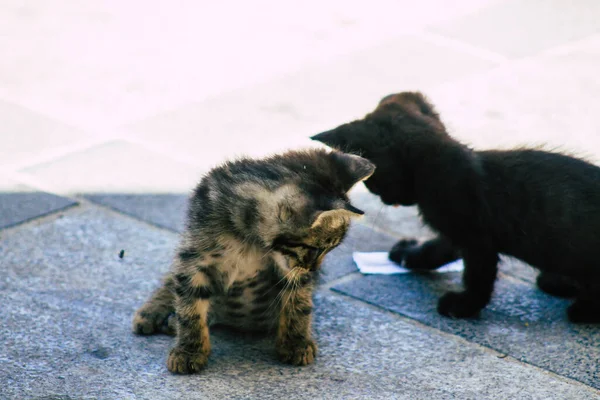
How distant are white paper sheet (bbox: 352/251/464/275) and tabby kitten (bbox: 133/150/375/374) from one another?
97 centimetres

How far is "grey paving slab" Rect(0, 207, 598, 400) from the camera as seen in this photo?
329cm

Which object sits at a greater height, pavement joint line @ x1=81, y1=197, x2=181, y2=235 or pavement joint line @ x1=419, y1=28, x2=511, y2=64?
pavement joint line @ x1=419, y1=28, x2=511, y2=64

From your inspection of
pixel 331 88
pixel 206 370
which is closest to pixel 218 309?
pixel 206 370

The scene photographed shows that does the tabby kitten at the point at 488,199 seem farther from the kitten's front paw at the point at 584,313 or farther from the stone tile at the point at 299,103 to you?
the stone tile at the point at 299,103

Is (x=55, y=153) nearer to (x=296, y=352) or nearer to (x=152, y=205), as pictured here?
(x=152, y=205)

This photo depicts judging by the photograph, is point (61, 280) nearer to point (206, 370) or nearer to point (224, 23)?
point (206, 370)

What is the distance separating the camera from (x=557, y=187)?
3965mm

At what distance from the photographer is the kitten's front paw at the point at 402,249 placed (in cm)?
462

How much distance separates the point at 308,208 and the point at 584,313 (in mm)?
1673

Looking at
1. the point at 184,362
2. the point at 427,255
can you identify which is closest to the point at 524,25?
the point at 427,255

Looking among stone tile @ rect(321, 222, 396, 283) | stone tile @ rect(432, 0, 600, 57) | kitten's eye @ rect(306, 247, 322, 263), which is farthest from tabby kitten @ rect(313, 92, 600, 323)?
stone tile @ rect(432, 0, 600, 57)

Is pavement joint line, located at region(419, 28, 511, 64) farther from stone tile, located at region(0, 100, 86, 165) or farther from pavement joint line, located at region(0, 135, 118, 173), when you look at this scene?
stone tile, located at region(0, 100, 86, 165)

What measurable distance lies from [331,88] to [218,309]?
3505 mm

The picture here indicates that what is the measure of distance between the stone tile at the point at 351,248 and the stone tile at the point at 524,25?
3.25m
